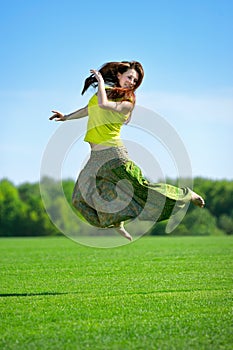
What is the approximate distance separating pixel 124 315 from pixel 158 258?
21.3ft

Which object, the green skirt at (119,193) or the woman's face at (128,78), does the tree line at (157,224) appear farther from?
the woman's face at (128,78)

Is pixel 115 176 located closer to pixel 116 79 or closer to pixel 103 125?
pixel 103 125

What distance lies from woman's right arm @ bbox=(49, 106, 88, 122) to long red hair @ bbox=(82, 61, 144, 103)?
269mm

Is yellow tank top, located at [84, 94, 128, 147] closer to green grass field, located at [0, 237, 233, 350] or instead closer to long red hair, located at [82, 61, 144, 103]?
long red hair, located at [82, 61, 144, 103]

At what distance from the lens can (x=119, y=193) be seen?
771 centimetres

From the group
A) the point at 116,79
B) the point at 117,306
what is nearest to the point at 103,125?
A: the point at 116,79

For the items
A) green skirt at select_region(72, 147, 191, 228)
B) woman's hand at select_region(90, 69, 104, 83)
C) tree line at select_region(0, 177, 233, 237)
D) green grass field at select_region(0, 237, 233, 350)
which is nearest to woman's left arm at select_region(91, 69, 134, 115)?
woman's hand at select_region(90, 69, 104, 83)

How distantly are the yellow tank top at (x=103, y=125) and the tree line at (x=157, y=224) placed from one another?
22316 millimetres

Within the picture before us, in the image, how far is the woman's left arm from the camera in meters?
7.10

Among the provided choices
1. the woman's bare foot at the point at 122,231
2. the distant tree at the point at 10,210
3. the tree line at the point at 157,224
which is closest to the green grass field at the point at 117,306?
the woman's bare foot at the point at 122,231

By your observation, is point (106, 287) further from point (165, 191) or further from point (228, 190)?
point (228, 190)

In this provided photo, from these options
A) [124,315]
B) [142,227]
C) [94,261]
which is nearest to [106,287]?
[142,227]

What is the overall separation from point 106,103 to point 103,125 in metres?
0.45

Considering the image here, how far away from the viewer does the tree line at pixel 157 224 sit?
40219 mm
